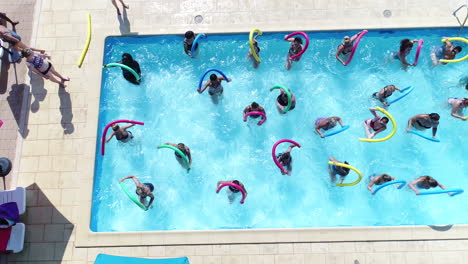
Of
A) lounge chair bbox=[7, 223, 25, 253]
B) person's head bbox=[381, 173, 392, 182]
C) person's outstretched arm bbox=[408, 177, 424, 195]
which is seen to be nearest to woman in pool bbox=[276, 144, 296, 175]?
person's head bbox=[381, 173, 392, 182]

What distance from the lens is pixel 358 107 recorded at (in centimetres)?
1080

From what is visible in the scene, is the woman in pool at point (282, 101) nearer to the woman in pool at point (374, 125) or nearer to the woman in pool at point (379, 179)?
the woman in pool at point (374, 125)

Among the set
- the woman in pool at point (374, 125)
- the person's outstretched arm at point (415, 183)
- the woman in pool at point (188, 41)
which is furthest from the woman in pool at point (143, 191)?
the person's outstretched arm at point (415, 183)

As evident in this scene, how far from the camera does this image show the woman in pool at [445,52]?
10.3 m

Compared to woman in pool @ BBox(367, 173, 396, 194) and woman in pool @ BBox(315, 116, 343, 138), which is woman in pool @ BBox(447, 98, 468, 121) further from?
woman in pool @ BBox(315, 116, 343, 138)

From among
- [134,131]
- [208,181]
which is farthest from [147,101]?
[208,181]

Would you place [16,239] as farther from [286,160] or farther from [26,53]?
[286,160]

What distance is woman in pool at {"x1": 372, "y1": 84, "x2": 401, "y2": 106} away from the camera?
33.0ft

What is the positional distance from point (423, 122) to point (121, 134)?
890 cm

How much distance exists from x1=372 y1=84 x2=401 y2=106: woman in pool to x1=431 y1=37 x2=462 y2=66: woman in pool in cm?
204

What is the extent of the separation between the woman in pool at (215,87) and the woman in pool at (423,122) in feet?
18.6

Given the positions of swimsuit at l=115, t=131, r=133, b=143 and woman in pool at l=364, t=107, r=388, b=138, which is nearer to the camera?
woman in pool at l=364, t=107, r=388, b=138

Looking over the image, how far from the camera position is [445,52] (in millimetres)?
10594

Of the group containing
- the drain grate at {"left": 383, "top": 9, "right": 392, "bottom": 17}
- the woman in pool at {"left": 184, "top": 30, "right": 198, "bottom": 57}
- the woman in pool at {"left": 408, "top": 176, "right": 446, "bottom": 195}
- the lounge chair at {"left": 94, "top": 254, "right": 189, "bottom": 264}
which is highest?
the drain grate at {"left": 383, "top": 9, "right": 392, "bottom": 17}
